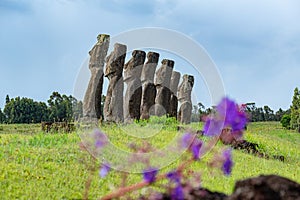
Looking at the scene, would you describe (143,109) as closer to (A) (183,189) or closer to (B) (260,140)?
(B) (260,140)

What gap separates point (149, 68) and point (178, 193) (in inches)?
523

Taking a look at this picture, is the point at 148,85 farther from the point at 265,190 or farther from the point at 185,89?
the point at 265,190

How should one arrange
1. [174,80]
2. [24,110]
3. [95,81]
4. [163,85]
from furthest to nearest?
[24,110] < [174,80] < [163,85] < [95,81]

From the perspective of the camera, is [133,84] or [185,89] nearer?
[133,84]

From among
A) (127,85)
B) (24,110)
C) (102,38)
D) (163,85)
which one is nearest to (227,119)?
(102,38)

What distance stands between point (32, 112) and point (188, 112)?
1315cm

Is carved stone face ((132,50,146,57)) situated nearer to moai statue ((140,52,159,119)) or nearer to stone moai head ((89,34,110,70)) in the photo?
moai statue ((140,52,159,119))

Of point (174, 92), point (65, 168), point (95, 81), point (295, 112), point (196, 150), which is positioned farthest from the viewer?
point (295, 112)

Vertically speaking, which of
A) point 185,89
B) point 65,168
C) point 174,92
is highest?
point 185,89

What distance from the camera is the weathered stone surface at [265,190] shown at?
7.52ft

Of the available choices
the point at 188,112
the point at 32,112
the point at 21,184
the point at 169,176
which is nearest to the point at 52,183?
Result: the point at 21,184

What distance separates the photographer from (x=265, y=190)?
7.60 feet

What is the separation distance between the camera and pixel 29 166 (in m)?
7.43

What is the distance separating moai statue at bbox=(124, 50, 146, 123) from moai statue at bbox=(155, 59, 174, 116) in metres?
1.58
